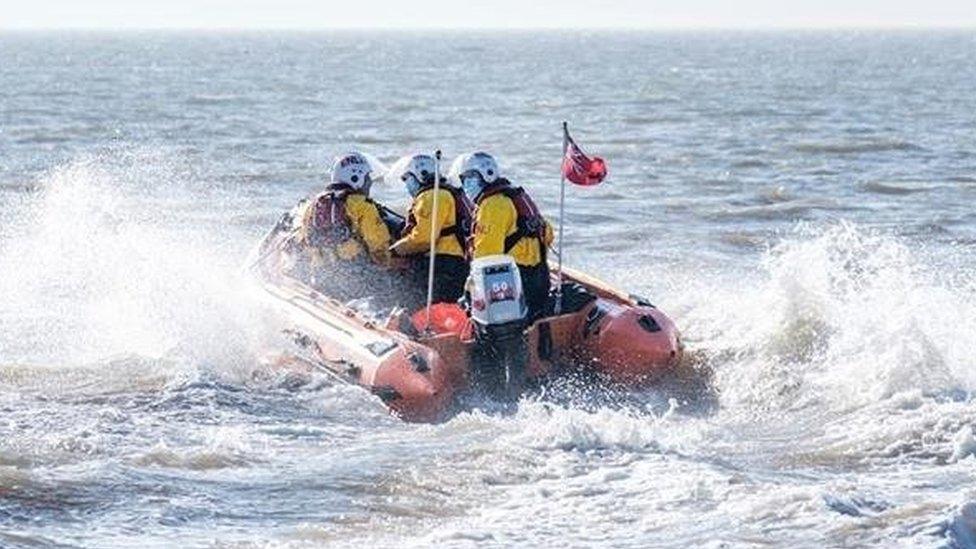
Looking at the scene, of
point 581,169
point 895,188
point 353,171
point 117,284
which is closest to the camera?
point 581,169

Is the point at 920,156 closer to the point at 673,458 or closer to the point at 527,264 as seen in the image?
the point at 527,264

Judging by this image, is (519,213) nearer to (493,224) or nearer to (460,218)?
Result: (493,224)

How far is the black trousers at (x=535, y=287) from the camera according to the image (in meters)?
12.6

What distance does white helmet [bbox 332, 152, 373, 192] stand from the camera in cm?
1395

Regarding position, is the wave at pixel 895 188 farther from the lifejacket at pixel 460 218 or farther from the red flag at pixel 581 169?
the lifejacket at pixel 460 218

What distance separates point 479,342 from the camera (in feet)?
39.5

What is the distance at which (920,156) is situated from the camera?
31609 millimetres

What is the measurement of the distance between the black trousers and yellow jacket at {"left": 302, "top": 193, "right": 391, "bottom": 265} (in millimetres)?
1552

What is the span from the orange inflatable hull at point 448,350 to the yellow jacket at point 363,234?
0.60 meters

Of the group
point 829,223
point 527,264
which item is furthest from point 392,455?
point 829,223

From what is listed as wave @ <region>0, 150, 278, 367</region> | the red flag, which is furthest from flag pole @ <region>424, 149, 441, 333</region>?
wave @ <region>0, 150, 278, 367</region>

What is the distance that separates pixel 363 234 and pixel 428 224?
0.77 meters

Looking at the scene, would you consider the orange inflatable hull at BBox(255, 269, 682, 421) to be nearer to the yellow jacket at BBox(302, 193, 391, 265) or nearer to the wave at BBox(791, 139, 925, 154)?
the yellow jacket at BBox(302, 193, 391, 265)

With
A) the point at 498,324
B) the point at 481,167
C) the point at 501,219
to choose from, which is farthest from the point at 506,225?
the point at 498,324
